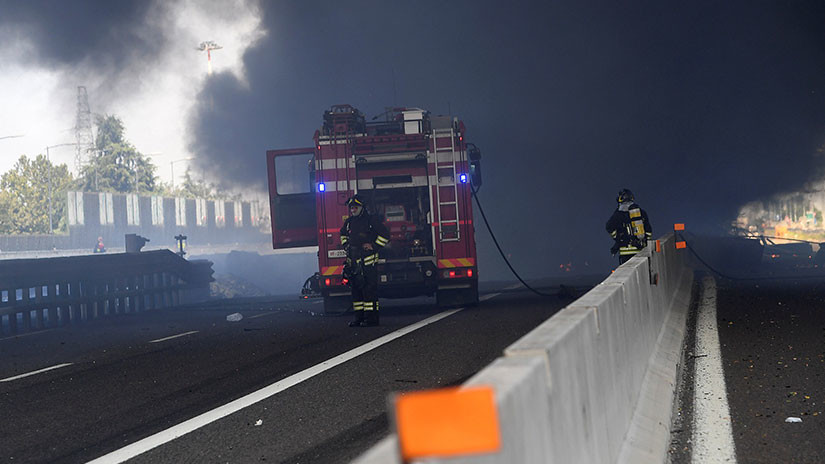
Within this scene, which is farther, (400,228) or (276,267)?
(276,267)

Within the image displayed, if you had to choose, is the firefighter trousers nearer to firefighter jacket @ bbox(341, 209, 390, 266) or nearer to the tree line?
firefighter jacket @ bbox(341, 209, 390, 266)

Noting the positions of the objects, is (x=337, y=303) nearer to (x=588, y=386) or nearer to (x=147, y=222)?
(x=588, y=386)

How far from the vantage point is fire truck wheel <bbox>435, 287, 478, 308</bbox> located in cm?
1598

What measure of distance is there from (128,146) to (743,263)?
289ft

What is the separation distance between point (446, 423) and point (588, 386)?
2.14 m

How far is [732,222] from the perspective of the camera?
207ft

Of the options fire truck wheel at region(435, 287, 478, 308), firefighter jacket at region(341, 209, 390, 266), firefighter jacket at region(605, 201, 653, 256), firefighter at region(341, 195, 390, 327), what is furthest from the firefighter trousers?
firefighter jacket at region(605, 201, 653, 256)

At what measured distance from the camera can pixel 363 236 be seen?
13.5m

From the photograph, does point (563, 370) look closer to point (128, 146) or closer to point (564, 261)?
point (564, 261)

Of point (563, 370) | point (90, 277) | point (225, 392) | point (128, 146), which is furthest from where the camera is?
point (128, 146)

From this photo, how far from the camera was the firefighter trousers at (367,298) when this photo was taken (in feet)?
43.6

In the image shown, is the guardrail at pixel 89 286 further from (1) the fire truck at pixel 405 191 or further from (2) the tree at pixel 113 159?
(2) the tree at pixel 113 159

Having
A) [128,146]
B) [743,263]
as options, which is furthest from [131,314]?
[128,146]

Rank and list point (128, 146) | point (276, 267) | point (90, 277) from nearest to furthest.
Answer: point (90, 277)
point (276, 267)
point (128, 146)
